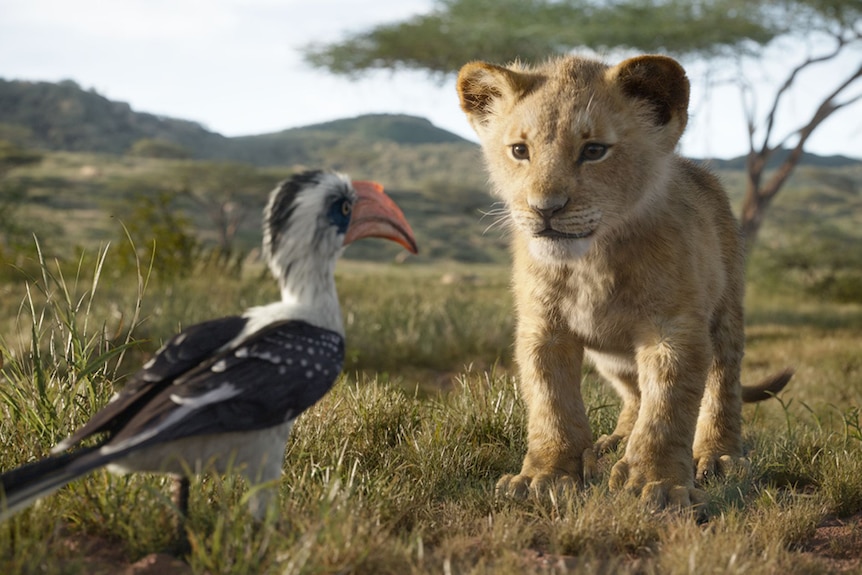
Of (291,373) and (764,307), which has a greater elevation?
(291,373)

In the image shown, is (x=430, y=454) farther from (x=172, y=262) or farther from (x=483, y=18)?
(x=483, y=18)

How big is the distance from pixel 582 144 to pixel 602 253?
453 millimetres

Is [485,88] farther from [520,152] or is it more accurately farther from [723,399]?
[723,399]

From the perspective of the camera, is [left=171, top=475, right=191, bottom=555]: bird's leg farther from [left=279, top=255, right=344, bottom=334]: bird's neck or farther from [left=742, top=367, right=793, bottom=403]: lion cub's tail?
[left=742, top=367, right=793, bottom=403]: lion cub's tail

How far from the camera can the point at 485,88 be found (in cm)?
356

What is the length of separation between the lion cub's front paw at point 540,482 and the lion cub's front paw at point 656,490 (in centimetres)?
17

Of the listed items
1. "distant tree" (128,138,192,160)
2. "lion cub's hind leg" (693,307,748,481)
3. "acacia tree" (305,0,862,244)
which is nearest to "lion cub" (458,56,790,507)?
"lion cub's hind leg" (693,307,748,481)

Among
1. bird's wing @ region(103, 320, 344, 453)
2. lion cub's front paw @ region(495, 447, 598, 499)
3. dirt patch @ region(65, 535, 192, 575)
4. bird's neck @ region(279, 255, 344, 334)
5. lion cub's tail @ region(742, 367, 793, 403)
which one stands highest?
bird's neck @ region(279, 255, 344, 334)

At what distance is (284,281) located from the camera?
242 cm

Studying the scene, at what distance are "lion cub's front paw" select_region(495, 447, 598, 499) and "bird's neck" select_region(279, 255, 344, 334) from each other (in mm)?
1184

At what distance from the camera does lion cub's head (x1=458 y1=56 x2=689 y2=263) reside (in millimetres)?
3023

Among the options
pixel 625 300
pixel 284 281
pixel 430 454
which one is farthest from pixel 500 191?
pixel 284 281

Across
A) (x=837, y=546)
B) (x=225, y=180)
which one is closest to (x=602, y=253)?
(x=837, y=546)

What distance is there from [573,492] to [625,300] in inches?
30.4
